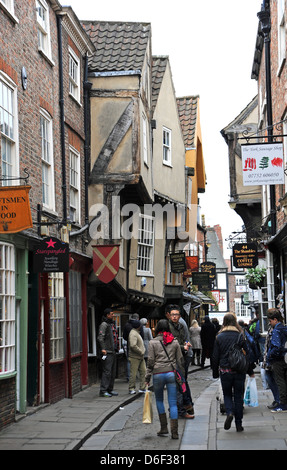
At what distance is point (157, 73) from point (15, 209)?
1562 cm

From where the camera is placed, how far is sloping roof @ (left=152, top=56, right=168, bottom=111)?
2414 centimetres

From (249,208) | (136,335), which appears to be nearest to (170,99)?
(249,208)

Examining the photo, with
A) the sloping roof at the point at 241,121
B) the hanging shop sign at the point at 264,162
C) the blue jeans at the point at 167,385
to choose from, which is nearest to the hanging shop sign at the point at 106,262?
the hanging shop sign at the point at 264,162

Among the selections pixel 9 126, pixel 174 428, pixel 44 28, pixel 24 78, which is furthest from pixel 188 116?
pixel 174 428

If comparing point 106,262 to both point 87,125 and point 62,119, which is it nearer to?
point 62,119

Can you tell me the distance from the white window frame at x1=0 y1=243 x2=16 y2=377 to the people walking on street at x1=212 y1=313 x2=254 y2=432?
11.1ft

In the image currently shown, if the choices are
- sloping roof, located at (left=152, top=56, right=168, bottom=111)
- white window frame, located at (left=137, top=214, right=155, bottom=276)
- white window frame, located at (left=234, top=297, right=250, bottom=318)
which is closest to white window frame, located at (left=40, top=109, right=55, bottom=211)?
white window frame, located at (left=137, top=214, right=155, bottom=276)

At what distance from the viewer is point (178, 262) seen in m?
28.2

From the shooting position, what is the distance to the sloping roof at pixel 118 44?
63.8 ft

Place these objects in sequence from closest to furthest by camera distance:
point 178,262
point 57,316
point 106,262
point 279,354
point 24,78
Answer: point 279,354, point 24,78, point 57,316, point 106,262, point 178,262

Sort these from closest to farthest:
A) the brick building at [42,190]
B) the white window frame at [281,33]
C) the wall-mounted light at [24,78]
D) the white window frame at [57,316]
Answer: the brick building at [42,190] → the wall-mounted light at [24,78] → the white window frame at [57,316] → the white window frame at [281,33]

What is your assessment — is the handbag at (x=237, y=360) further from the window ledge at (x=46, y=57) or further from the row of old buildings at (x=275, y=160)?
the window ledge at (x=46, y=57)

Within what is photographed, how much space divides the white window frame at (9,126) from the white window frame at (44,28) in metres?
2.73

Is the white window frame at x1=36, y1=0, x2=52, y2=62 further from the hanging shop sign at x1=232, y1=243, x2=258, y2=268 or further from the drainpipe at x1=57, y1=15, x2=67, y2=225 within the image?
the hanging shop sign at x1=232, y1=243, x2=258, y2=268
